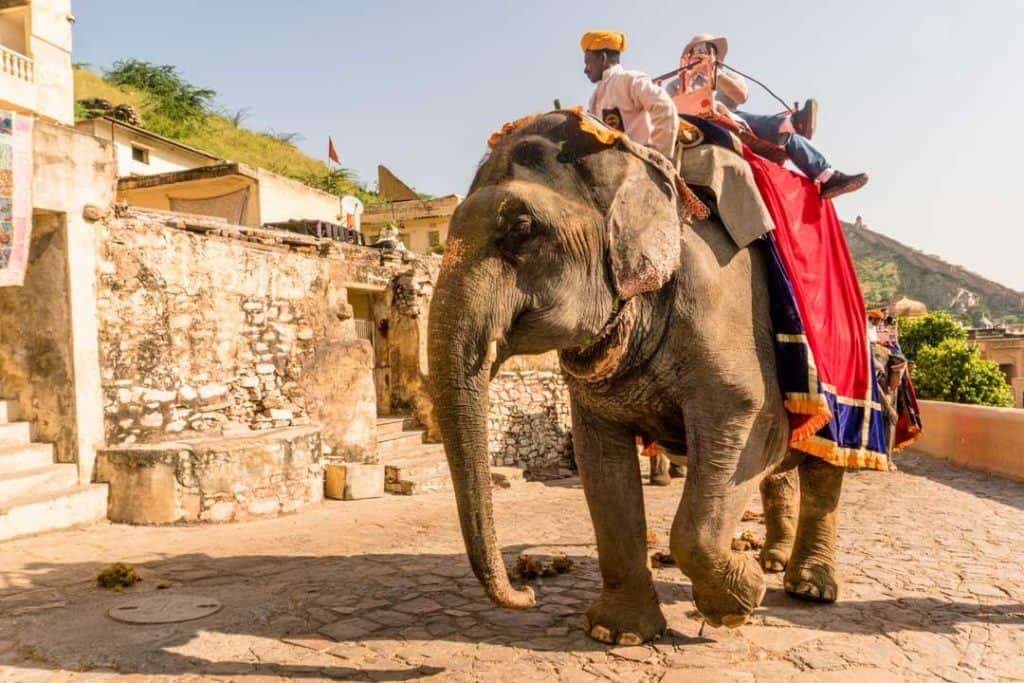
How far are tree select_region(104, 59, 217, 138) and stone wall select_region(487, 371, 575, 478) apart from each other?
3442cm

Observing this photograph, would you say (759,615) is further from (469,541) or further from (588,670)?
(469,541)

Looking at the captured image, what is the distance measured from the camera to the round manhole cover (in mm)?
4277

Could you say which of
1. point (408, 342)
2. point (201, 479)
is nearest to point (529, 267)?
point (201, 479)

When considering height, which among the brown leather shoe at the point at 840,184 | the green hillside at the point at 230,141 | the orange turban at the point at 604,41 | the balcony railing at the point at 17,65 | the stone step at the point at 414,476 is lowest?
the stone step at the point at 414,476

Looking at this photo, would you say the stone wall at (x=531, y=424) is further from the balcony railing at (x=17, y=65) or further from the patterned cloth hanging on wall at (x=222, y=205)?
the balcony railing at (x=17, y=65)

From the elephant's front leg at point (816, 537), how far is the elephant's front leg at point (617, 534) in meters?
1.03

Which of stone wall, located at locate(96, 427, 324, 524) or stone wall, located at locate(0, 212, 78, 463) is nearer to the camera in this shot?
stone wall, located at locate(96, 427, 324, 524)

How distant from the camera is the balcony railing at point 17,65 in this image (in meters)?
19.3

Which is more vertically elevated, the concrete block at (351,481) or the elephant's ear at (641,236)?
the elephant's ear at (641,236)

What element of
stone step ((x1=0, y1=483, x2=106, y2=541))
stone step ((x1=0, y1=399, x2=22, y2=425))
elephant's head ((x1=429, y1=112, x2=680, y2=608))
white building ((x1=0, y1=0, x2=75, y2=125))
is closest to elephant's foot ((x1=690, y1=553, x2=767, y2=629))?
elephant's head ((x1=429, y1=112, x2=680, y2=608))

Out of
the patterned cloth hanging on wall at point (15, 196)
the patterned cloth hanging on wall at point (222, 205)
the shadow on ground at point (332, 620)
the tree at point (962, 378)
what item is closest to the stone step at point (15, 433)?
the patterned cloth hanging on wall at point (15, 196)

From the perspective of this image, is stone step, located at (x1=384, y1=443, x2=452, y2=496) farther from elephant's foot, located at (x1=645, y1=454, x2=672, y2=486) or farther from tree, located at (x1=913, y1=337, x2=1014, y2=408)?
tree, located at (x1=913, y1=337, x2=1014, y2=408)

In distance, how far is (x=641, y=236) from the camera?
3178 millimetres

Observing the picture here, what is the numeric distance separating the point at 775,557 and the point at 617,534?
6.23ft
